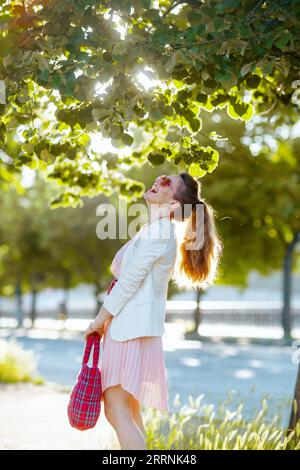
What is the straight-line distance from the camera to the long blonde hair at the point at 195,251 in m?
4.64

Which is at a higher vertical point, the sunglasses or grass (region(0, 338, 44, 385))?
the sunglasses

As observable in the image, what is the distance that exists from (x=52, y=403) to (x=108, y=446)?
411 cm

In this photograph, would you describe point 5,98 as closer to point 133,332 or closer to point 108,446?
point 133,332

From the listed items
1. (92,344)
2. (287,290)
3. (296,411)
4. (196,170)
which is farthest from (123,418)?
(287,290)

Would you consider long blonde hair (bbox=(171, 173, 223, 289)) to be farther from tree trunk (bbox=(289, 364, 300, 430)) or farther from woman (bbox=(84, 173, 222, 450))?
tree trunk (bbox=(289, 364, 300, 430))

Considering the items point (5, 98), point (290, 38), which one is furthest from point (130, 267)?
point (290, 38)

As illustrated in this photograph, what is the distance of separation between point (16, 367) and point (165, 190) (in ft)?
31.2

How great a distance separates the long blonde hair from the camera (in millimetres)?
4641

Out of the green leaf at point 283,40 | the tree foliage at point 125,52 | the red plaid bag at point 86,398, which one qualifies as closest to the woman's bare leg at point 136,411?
the red plaid bag at point 86,398

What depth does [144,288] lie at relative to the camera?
4395mm

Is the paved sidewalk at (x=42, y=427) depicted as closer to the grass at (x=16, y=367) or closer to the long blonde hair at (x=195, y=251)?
the grass at (x=16, y=367)

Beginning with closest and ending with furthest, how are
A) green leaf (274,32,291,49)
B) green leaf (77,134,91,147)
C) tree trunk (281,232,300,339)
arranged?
green leaf (274,32,291,49)
green leaf (77,134,91,147)
tree trunk (281,232,300,339)

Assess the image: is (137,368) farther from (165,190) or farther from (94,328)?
(165,190)

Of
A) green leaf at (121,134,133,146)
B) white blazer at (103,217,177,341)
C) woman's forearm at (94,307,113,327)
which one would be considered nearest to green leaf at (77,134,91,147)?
green leaf at (121,134,133,146)
